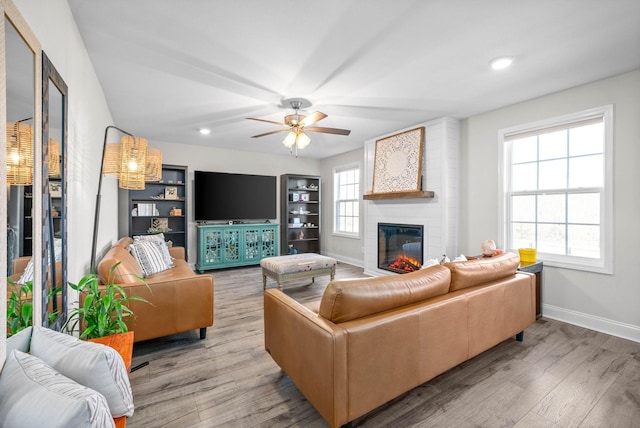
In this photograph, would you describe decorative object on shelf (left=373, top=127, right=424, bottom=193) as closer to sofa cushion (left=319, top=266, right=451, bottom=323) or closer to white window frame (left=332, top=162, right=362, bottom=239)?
white window frame (left=332, top=162, right=362, bottom=239)

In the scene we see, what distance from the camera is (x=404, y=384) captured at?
1.59 metres

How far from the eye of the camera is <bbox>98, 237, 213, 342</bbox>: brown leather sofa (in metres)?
2.21

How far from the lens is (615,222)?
270 centimetres

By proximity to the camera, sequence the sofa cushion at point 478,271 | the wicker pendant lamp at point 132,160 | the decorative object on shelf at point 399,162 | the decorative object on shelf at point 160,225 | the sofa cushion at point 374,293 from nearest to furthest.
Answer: the sofa cushion at point 374,293 → the sofa cushion at point 478,271 → the wicker pendant lamp at point 132,160 → the decorative object on shelf at point 399,162 → the decorative object on shelf at point 160,225

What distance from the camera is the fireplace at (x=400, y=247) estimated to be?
4.30 metres

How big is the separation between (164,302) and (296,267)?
1.72 meters

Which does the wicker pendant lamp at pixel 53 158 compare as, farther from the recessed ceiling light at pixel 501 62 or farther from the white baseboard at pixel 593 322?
the white baseboard at pixel 593 322

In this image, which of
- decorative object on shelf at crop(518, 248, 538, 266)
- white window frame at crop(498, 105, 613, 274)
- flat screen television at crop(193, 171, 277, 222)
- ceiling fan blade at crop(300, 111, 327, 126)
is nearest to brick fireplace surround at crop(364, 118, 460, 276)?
white window frame at crop(498, 105, 613, 274)

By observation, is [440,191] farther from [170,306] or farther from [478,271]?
[170,306]

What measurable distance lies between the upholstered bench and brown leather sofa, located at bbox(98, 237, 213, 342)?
4.12ft

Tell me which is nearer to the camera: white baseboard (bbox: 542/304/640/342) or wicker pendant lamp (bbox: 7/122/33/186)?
wicker pendant lamp (bbox: 7/122/33/186)

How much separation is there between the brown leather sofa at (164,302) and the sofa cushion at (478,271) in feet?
6.50

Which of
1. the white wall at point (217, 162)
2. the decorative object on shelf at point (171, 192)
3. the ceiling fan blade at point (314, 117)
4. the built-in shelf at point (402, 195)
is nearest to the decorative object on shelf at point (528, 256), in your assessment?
the built-in shelf at point (402, 195)

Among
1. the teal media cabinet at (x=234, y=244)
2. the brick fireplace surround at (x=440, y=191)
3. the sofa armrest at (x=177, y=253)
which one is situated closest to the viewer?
the brick fireplace surround at (x=440, y=191)
